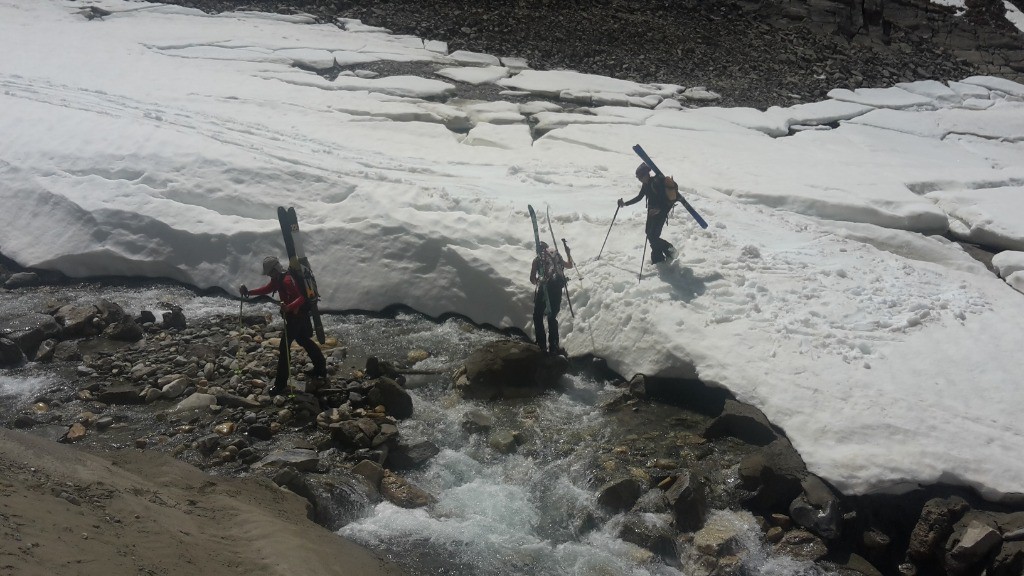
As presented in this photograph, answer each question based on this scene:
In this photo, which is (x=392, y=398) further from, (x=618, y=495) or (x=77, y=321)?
(x=77, y=321)

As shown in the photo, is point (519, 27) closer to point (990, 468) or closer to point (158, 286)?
point (158, 286)

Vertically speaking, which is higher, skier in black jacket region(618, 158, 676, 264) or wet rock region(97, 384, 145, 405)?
skier in black jacket region(618, 158, 676, 264)

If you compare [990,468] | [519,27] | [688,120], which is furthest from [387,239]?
[519,27]

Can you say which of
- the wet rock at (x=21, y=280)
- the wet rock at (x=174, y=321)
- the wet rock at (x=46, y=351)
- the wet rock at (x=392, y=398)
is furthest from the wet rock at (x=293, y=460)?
the wet rock at (x=21, y=280)

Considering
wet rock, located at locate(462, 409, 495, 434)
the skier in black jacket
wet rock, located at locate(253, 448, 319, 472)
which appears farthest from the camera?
the skier in black jacket

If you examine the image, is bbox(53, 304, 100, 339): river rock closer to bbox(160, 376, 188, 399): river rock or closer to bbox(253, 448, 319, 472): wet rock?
bbox(160, 376, 188, 399): river rock

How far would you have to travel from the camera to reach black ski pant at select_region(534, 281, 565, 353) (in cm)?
990

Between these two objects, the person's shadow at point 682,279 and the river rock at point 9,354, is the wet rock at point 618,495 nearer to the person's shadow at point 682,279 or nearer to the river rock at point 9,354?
the person's shadow at point 682,279

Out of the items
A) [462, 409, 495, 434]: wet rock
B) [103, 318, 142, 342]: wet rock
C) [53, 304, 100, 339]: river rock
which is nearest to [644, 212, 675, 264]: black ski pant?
[462, 409, 495, 434]: wet rock

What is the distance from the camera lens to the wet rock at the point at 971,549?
21.9 ft

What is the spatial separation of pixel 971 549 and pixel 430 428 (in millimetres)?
5378

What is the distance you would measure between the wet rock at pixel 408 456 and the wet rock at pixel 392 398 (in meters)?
0.70

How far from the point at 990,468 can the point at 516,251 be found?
21.6 feet

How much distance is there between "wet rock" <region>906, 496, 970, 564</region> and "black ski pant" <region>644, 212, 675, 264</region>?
4829 millimetres
